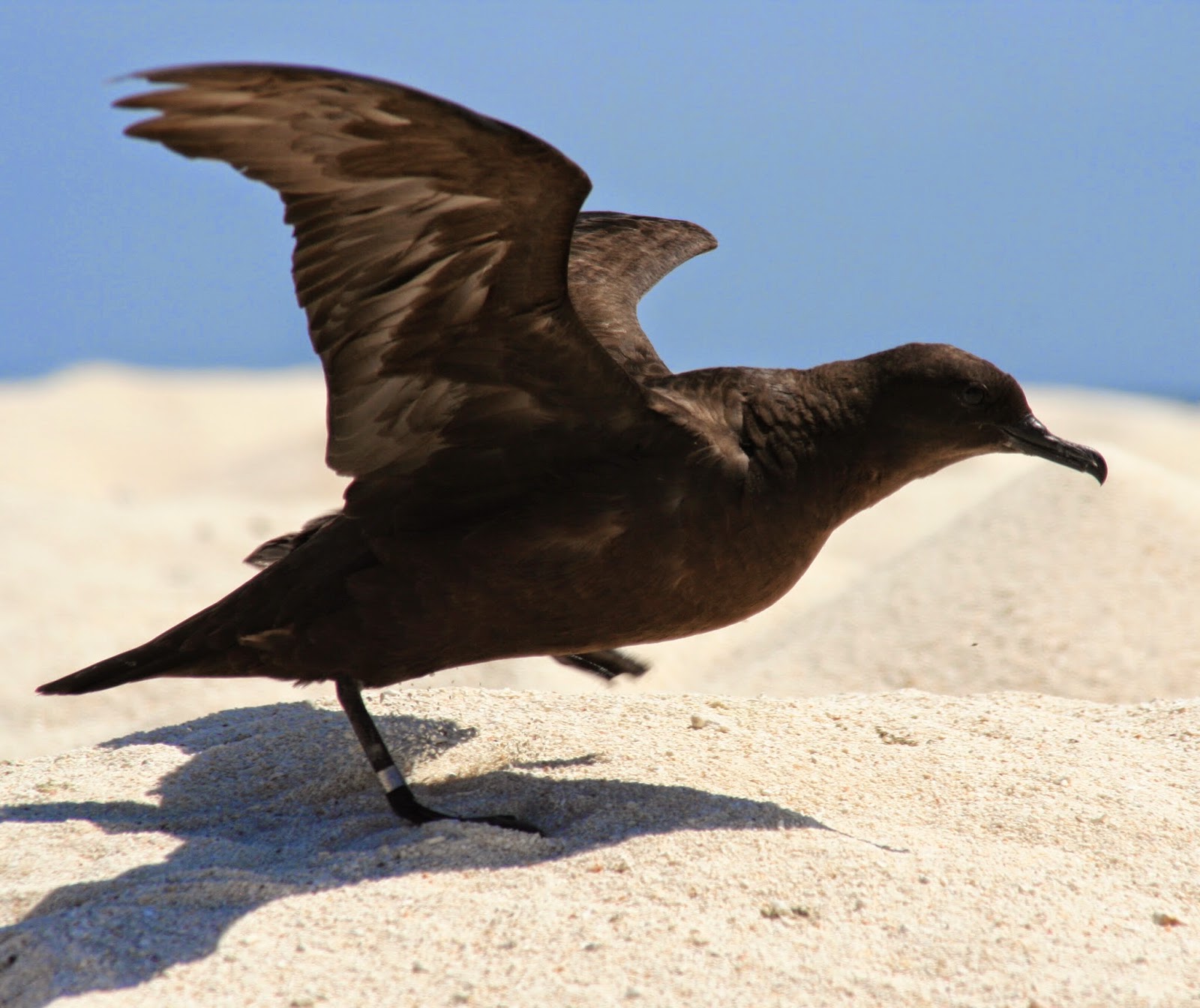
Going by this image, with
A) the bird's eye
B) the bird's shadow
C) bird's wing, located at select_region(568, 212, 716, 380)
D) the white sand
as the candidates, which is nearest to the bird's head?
the bird's eye

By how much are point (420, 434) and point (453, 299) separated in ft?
1.57

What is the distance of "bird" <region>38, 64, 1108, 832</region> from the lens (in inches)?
137

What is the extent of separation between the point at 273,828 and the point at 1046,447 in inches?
105

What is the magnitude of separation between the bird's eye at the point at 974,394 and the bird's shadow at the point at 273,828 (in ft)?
4.46

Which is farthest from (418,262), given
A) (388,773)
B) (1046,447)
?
(1046,447)

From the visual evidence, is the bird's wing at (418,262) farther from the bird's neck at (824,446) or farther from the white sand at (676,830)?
the white sand at (676,830)

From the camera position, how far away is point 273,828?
13.8ft

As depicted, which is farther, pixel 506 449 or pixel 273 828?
pixel 273 828

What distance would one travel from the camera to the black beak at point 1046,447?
4309 millimetres

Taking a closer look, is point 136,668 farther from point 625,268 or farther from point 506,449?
point 625,268

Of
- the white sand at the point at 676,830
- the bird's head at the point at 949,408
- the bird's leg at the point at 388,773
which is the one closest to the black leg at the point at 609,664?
the white sand at the point at 676,830

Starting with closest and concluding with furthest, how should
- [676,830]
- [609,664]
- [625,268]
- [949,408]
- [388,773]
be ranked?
[676,830], [388,773], [949,408], [609,664], [625,268]

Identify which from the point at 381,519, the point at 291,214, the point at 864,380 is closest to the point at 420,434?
the point at 381,519

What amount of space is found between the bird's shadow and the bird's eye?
1.36 meters
